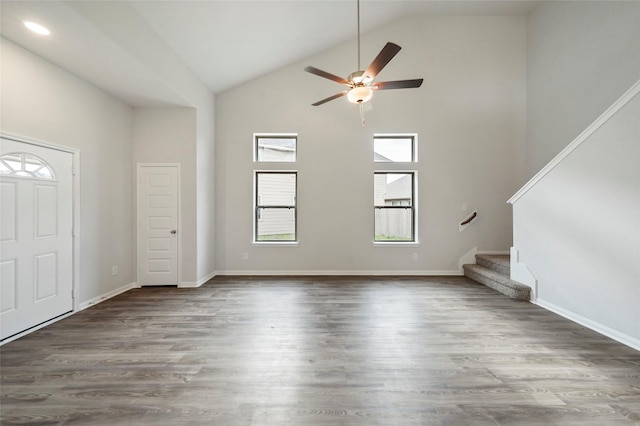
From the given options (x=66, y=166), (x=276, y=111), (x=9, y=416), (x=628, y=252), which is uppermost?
(x=276, y=111)

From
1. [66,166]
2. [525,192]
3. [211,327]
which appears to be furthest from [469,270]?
[66,166]

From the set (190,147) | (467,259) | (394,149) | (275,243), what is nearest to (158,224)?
(190,147)

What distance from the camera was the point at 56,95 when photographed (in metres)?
2.84

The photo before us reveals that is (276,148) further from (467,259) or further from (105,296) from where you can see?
(467,259)

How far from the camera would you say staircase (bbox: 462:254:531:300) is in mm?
3487

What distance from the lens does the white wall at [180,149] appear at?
4.00 metres

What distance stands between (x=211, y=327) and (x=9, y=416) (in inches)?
53.5

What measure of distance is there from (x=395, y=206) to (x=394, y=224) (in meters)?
0.36

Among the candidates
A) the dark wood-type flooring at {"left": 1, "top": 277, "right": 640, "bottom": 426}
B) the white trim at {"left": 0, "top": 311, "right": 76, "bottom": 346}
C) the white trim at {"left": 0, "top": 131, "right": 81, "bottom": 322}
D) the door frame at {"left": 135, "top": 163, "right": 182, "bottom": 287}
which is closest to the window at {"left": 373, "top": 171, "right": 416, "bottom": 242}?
the dark wood-type flooring at {"left": 1, "top": 277, "right": 640, "bottom": 426}

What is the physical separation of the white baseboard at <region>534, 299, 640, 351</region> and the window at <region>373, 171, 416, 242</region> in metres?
2.17

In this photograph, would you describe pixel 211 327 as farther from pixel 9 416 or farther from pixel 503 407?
pixel 503 407

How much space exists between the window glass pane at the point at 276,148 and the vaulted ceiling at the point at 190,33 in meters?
1.17

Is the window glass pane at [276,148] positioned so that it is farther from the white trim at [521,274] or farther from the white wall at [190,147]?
the white trim at [521,274]

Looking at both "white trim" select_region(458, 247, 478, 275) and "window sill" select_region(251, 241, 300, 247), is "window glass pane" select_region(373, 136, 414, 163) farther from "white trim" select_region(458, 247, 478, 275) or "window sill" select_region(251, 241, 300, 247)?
"window sill" select_region(251, 241, 300, 247)
